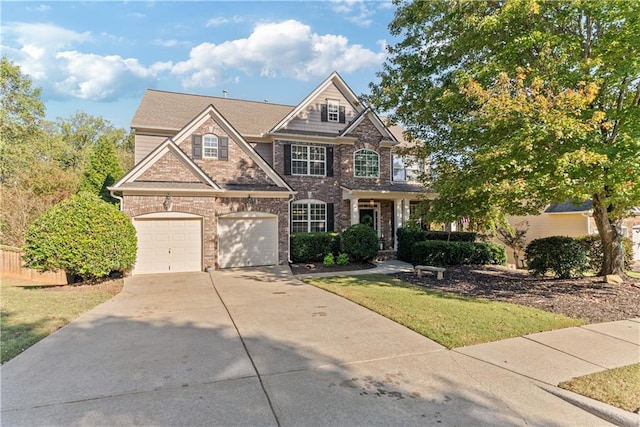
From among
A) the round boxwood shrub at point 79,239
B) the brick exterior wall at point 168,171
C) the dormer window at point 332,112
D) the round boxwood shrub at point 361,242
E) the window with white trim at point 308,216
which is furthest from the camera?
the dormer window at point 332,112

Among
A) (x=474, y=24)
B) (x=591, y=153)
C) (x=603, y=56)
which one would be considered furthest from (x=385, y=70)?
(x=591, y=153)

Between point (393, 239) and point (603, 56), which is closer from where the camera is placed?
point (603, 56)

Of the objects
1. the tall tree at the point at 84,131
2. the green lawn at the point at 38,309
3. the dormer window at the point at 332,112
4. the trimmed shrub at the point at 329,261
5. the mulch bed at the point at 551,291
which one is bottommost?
the mulch bed at the point at 551,291

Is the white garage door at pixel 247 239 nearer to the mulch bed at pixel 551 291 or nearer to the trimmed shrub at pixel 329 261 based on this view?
the trimmed shrub at pixel 329 261

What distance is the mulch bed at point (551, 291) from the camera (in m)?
7.29

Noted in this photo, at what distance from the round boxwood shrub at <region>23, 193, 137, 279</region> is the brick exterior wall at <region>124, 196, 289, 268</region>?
5.53 ft

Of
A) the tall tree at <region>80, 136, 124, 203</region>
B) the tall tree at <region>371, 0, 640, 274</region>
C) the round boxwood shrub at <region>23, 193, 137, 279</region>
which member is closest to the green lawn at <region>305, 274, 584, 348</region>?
the tall tree at <region>371, 0, 640, 274</region>

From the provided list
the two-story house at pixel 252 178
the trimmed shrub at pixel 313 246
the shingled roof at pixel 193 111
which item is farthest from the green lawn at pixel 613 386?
the shingled roof at pixel 193 111

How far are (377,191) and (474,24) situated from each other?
8.64 metres

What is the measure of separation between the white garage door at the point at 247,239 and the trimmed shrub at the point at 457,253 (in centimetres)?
650

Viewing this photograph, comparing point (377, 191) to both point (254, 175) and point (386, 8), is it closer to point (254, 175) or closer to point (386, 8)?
point (254, 175)

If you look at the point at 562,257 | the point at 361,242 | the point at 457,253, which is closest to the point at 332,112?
the point at 361,242

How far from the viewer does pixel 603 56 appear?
8.19 m

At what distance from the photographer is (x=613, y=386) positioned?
3.93 metres
